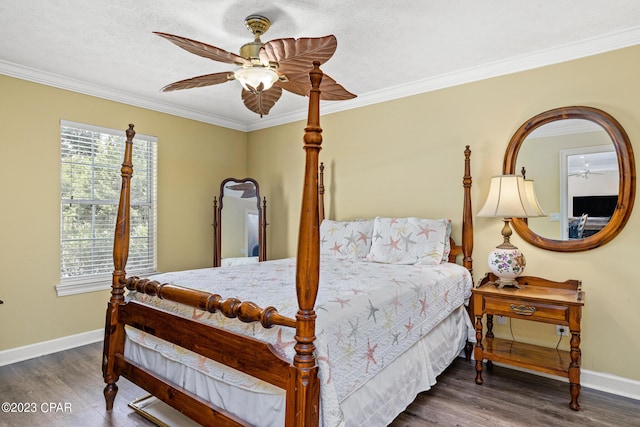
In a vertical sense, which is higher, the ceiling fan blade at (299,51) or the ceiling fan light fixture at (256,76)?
the ceiling fan blade at (299,51)

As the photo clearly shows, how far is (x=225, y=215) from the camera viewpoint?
4461 millimetres

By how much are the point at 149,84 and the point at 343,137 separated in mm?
1970

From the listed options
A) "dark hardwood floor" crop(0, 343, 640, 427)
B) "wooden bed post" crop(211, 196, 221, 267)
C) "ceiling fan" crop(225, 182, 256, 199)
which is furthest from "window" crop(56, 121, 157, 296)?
"ceiling fan" crop(225, 182, 256, 199)

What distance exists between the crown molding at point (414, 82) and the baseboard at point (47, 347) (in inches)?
88.5

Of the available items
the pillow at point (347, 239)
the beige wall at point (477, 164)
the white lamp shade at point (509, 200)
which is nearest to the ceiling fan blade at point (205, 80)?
the pillow at point (347, 239)

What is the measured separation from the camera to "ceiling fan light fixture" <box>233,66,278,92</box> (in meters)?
2.04

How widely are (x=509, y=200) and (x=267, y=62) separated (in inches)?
75.9

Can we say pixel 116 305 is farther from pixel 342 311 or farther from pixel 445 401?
pixel 445 401

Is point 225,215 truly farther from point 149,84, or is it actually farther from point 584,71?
point 584,71

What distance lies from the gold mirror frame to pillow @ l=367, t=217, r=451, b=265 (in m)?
0.60

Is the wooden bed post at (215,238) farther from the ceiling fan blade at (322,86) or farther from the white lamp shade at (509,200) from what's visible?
the white lamp shade at (509,200)

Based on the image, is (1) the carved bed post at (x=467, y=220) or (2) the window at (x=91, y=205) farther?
(2) the window at (x=91, y=205)

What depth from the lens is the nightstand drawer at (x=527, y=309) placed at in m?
2.34

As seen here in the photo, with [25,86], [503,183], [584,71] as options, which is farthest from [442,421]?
[25,86]
